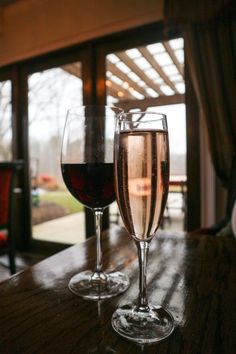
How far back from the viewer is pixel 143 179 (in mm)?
359

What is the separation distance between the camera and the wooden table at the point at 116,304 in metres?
0.31

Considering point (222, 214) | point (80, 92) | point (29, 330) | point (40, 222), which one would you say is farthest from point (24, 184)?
point (29, 330)

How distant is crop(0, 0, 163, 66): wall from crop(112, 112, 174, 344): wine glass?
8.01 feet

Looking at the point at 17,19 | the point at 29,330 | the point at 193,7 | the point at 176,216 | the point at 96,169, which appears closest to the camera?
the point at 29,330

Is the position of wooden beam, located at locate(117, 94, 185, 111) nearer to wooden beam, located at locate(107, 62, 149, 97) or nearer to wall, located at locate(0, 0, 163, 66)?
wooden beam, located at locate(107, 62, 149, 97)

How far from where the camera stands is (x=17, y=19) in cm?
328

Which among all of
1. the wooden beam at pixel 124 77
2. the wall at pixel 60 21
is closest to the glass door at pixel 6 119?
the wall at pixel 60 21

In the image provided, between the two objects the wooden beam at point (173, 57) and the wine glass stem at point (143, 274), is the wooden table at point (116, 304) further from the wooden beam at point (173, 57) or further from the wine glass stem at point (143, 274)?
the wooden beam at point (173, 57)

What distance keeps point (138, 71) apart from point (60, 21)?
1.07 metres

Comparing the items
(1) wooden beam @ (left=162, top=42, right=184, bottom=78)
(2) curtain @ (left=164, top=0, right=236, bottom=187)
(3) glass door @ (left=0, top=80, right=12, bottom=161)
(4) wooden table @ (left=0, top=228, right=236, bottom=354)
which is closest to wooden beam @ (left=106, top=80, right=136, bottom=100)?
(1) wooden beam @ (left=162, top=42, right=184, bottom=78)

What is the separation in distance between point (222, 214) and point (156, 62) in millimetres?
1504

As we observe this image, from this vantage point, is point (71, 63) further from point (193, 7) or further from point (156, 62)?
point (193, 7)

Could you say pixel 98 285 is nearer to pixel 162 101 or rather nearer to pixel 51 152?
pixel 162 101

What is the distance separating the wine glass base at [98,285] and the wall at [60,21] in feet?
8.14
